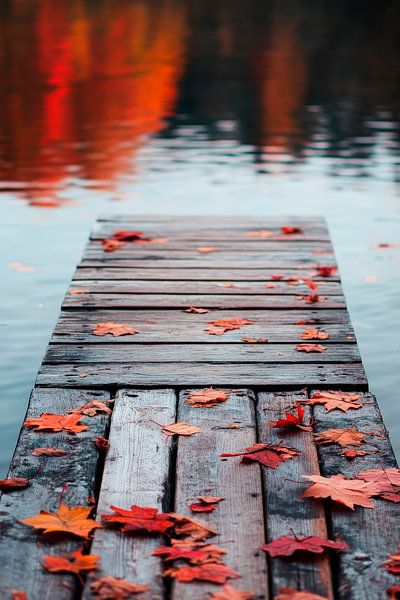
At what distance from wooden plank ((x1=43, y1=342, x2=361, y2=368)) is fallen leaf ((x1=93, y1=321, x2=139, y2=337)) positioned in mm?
163

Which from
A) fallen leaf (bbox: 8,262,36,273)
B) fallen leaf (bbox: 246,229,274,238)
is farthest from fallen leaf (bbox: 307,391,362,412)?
fallen leaf (bbox: 8,262,36,273)

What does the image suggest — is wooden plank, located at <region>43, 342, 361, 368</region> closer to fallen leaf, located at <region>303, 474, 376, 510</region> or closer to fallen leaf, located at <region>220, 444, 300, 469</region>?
fallen leaf, located at <region>220, 444, 300, 469</region>

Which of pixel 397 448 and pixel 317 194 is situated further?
pixel 317 194

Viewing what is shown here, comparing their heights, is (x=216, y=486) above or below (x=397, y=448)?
above

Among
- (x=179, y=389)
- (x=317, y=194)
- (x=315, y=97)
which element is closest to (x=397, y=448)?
(x=179, y=389)

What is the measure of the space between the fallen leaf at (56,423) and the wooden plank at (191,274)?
201 cm

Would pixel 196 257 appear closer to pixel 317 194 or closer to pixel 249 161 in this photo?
pixel 317 194

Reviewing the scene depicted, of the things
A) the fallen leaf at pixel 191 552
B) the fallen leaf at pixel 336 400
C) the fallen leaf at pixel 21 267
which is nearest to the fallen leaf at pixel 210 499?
the fallen leaf at pixel 191 552

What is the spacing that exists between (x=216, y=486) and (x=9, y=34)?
25.8 metres

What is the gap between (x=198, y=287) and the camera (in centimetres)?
528

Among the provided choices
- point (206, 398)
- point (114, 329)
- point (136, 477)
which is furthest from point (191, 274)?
point (136, 477)

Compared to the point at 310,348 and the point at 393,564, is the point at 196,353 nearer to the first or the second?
the point at 310,348

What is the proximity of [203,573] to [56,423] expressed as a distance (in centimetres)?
111

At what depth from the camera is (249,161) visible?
10570 mm
